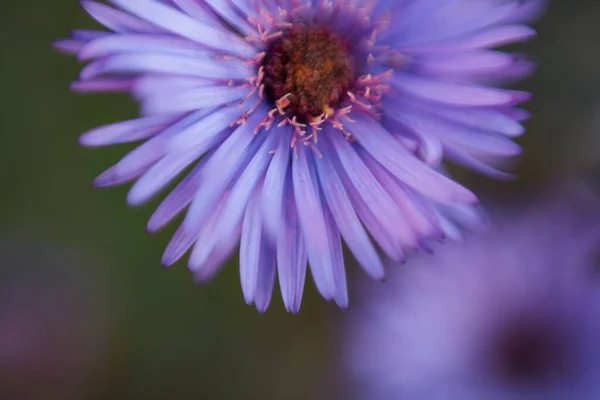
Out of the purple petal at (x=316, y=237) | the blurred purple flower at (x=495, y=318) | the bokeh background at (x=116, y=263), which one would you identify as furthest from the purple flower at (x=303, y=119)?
the bokeh background at (x=116, y=263)

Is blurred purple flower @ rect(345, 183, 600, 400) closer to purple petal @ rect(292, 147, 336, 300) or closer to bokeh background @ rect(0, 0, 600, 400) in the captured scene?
bokeh background @ rect(0, 0, 600, 400)

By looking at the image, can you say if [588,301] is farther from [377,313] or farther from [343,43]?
[343,43]

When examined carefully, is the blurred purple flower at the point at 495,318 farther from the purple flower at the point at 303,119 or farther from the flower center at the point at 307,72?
the flower center at the point at 307,72

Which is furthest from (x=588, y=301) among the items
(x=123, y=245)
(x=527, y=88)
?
(x=123, y=245)

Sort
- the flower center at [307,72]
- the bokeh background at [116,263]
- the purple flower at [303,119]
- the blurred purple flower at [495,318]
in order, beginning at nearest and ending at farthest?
the purple flower at [303,119] → the flower center at [307,72] → the blurred purple flower at [495,318] → the bokeh background at [116,263]

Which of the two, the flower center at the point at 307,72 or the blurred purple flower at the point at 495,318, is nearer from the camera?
the flower center at the point at 307,72

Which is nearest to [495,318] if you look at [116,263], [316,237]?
[316,237]

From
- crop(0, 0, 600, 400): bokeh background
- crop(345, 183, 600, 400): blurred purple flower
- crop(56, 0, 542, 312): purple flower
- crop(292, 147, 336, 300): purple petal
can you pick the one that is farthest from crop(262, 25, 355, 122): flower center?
crop(0, 0, 600, 400): bokeh background

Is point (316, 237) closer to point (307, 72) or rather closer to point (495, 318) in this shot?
point (307, 72)
